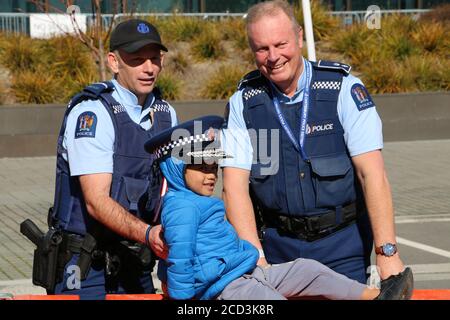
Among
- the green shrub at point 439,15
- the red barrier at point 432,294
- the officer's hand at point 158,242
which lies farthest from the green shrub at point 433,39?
the officer's hand at point 158,242

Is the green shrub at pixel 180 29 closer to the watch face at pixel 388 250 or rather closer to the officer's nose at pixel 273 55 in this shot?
the officer's nose at pixel 273 55

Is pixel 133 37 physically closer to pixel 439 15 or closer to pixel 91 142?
pixel 91 142

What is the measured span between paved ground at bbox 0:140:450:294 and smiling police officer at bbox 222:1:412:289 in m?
3.53

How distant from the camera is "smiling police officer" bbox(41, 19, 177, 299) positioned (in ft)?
14.8

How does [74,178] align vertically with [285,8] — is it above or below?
below

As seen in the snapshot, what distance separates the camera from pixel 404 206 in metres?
11.2

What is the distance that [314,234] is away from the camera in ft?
15.4

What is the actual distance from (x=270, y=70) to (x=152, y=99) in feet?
2.17

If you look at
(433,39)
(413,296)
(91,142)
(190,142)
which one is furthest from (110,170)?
(433,39)

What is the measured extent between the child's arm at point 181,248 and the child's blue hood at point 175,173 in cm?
12

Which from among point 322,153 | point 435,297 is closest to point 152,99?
point 322,153

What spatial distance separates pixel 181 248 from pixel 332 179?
99cm

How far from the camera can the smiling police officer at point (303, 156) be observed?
14.7 ft

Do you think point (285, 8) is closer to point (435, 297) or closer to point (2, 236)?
point (435, 297)
